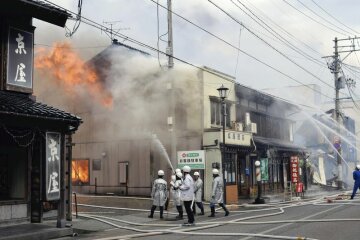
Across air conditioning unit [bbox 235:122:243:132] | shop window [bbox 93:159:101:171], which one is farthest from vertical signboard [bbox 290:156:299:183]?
shop window [bbox 93:159:101:171]

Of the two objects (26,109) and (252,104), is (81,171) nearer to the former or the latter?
(252,104)

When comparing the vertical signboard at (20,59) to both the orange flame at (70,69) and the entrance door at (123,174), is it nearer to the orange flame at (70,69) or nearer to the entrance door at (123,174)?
the orange flame at (70,69)

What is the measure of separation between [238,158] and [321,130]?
18.3m

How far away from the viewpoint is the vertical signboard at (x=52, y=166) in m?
12.2

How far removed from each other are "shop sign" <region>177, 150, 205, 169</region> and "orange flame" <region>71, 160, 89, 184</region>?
9.83 meters

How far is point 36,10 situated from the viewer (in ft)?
44.7

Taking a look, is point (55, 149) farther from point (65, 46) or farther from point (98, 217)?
point (65, 46)

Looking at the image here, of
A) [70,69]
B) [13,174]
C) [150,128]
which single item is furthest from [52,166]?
[150,128]

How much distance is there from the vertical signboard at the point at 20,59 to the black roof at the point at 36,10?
0.56 m

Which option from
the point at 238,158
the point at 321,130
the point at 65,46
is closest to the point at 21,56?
the point at 65,46

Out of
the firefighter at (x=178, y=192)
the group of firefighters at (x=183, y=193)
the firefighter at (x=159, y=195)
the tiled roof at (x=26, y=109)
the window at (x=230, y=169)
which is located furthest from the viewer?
the window at (x=230, y=169)

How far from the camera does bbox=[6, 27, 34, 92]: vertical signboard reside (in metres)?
13.2

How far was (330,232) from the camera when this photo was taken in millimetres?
10555

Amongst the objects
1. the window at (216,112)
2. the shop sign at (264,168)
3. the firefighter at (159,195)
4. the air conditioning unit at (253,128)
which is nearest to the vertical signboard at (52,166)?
the firefighter at (159,195)
